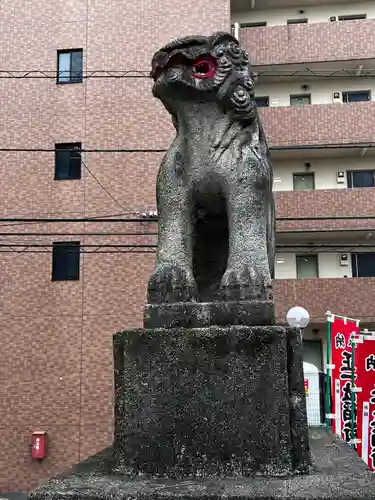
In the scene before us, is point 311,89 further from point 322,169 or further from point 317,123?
point 322,169

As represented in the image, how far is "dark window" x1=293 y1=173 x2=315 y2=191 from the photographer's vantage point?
55.5 ft

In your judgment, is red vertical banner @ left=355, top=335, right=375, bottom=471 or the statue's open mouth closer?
the statue's open mouth

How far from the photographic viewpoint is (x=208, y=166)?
325 cm

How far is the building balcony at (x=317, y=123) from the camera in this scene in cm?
1561

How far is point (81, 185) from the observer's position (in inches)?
550

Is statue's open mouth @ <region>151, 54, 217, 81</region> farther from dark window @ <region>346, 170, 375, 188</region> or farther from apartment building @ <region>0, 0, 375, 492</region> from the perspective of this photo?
dark window @ <region>346, 170, 375, 188</region>

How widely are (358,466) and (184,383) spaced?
96cm

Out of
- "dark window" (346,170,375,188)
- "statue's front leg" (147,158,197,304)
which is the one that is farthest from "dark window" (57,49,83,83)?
"statue's front leg" (147,158,197,304)

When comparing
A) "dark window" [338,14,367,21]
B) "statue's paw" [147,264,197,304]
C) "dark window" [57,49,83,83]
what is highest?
"dark window" [338,14,367,21]

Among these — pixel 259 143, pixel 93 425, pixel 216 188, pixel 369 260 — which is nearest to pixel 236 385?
pixel 216 188

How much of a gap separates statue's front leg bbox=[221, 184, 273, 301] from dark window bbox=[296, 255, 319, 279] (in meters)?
13.3

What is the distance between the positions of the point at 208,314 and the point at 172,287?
26cm

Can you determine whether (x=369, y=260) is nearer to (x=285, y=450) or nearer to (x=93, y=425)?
(x=93, y=425)

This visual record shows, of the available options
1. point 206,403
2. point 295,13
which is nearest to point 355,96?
point 295,13
